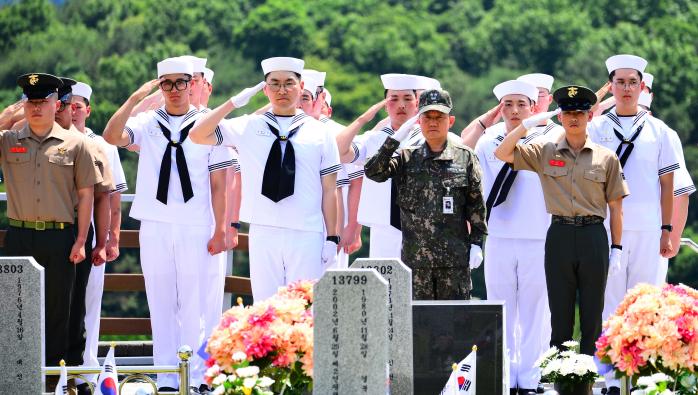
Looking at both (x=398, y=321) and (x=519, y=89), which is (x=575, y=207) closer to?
(x=519, y=89)

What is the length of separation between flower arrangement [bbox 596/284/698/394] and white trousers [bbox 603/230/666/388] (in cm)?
240

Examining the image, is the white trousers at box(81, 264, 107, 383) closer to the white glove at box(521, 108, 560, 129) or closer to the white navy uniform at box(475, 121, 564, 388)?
the white navy uniform at box(475, 121, 564, 388)

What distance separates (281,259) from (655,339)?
3297 millimetres

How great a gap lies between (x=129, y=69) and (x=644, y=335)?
46893 millimetres

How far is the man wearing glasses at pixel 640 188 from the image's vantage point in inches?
457

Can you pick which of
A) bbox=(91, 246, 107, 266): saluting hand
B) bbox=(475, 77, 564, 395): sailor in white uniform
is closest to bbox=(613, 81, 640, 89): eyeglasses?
bbox=(475, 77, 564, 395): sailor in white uniform

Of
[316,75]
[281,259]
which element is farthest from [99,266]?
[316,75]

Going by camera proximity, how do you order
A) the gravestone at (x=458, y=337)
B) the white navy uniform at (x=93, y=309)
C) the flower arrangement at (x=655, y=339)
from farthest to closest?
1. the white navy uniform at (x=93, y=309)
2. the gravestone at (x=458, y=337)
3. the flower arrangement at (x=655, y=339)

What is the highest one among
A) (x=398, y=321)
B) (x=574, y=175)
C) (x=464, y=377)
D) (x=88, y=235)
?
(x=574, y=175)

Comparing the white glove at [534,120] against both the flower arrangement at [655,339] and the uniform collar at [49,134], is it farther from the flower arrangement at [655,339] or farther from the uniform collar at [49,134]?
the uniform collar at [49,134]

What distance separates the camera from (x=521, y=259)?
1160 cm

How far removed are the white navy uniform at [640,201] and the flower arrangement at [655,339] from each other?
7.95ft

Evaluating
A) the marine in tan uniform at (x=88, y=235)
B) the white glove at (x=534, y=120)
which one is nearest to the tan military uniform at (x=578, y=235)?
the white glove at (x=534, y=120)

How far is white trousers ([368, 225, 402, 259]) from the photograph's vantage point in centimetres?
1216
